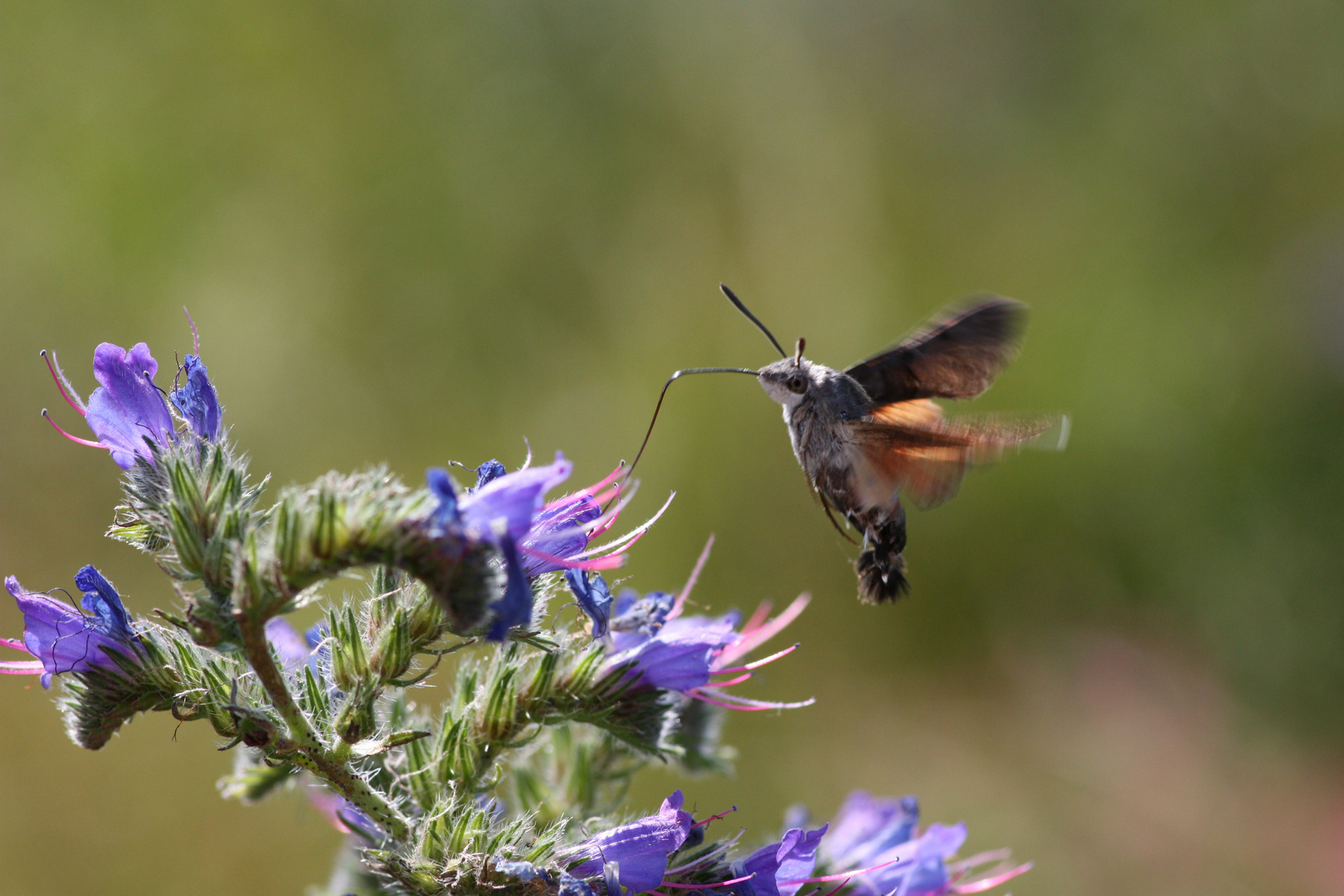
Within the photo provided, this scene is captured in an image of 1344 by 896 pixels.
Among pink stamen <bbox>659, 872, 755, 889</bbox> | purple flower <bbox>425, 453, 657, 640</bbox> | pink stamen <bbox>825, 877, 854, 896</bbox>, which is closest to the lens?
purple flower <bbox>425, 453, 657, 640</bbox>

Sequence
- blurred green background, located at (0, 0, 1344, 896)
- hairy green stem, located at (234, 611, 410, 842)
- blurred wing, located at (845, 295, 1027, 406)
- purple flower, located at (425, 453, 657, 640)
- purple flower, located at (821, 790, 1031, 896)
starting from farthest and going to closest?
1. blurred green background, located at (0, 0, 1344, 896)
2. blurred wing, located at (845, 295, 1027, 406)
3. purple flower, located at (821, 790, 1031, 896)
4. hairy green stem, located at (234, 611, 410, 842)
5. purple flower, located at (425, 453, 657, 640)

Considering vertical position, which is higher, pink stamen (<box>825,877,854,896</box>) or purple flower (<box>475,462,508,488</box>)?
purple flower (<box>475,462,508,488</box>)

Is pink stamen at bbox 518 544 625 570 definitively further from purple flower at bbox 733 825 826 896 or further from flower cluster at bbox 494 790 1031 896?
purple flower at bbox 733 825 826 896

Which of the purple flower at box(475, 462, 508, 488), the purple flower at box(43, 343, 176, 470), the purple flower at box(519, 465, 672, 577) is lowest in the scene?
the purple flower at box(519, 465, 672, 577)

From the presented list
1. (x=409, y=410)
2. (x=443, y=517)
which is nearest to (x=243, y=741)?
(x=443, y=517)

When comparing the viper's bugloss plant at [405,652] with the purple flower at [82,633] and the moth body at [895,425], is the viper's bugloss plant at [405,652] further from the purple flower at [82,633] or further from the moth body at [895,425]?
the moth body at [895,425]

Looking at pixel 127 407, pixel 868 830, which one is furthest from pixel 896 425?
pixel 127 407

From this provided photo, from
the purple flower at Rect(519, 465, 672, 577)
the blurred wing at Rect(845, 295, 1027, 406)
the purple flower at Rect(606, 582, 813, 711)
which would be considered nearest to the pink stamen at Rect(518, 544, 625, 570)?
the purple flower at Rect(519, 465, 672, 577)
